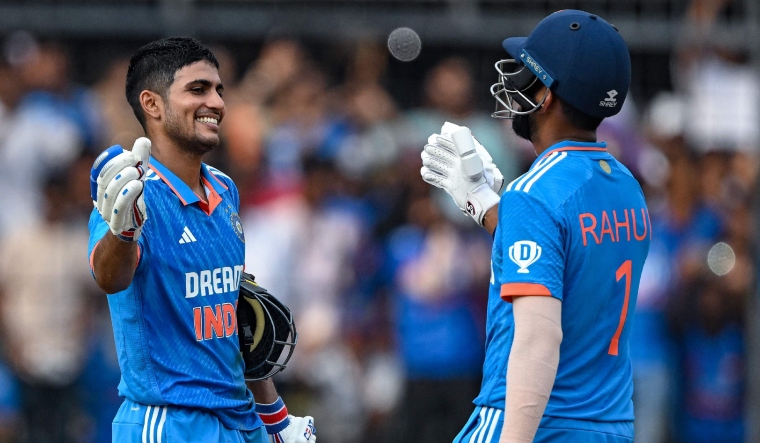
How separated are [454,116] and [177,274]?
5.41 metres

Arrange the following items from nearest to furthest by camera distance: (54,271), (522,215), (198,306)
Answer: (522,215), (198,306), (54,271)

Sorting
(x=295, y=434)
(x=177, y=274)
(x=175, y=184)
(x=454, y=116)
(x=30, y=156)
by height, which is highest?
(x=454, y=116)

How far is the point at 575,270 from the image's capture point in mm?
4133

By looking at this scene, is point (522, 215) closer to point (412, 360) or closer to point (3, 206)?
point (412, 360)

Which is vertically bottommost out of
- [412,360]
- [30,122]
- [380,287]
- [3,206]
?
[412,360]

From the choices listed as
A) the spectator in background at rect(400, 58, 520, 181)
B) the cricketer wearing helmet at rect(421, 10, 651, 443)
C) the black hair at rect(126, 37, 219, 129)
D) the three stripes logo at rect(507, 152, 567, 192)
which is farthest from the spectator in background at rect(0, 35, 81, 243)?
the three stripes logo at rect(507, 152, 567, 192)

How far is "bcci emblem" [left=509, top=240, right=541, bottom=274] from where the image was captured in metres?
4.04

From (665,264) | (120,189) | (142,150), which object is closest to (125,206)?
(120,189)

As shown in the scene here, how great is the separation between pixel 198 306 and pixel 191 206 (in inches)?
16.6

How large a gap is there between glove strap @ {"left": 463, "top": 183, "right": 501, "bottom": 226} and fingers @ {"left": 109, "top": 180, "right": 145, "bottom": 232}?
4.53 ft

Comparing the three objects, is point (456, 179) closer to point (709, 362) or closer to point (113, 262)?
point (113, 262)

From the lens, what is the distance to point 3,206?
9.62 meters

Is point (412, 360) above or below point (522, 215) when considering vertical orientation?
below


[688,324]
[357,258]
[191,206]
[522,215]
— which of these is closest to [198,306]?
[191,206]
